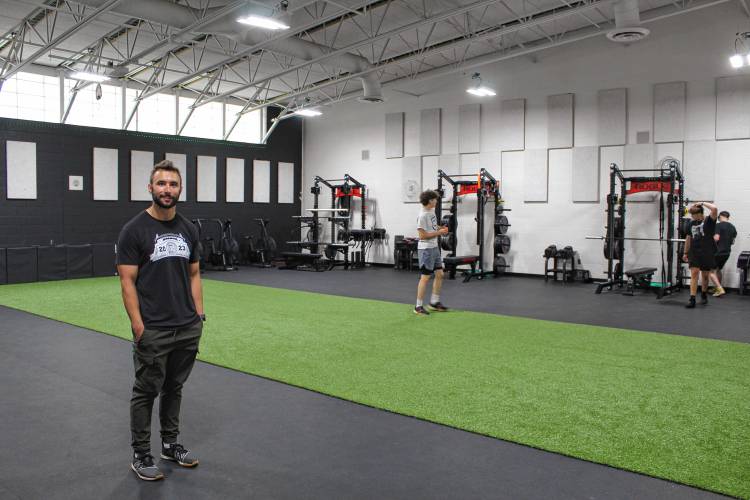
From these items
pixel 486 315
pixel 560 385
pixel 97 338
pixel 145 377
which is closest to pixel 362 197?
pixel 486 315

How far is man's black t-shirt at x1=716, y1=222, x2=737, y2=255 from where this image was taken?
1009 centimetres

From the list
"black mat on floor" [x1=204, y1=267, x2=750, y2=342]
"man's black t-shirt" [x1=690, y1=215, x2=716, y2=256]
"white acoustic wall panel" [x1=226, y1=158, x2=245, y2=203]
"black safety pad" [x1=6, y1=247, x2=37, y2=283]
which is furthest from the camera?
"white acoustic wall panel" [x1=226, y1=158, x2=245, y2=203]

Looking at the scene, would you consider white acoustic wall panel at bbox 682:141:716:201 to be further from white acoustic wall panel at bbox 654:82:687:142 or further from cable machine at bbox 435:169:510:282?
cable machine at bbox 435:169:510:282

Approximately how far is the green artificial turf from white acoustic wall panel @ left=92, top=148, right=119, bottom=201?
607cm

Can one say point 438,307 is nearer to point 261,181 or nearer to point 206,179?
point 206,179

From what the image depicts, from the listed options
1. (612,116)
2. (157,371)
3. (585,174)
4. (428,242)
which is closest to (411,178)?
(585,174)

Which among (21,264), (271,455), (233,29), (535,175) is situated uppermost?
(233,29)

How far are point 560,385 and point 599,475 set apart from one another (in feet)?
5.16

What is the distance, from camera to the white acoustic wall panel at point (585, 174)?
12.0m

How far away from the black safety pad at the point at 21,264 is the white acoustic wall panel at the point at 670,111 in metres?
12.2

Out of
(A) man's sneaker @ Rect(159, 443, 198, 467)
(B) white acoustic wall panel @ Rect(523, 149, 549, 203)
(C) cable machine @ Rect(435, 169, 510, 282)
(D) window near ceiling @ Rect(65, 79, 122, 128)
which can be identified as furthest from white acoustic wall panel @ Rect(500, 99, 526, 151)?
(A) man's sneaker @ Rect(159, 443, 198, 467)

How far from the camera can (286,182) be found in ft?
57.0

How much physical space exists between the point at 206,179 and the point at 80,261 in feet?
13.3

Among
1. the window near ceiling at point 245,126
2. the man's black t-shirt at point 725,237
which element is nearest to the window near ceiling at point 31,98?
the window near ceiling at point 245,126
